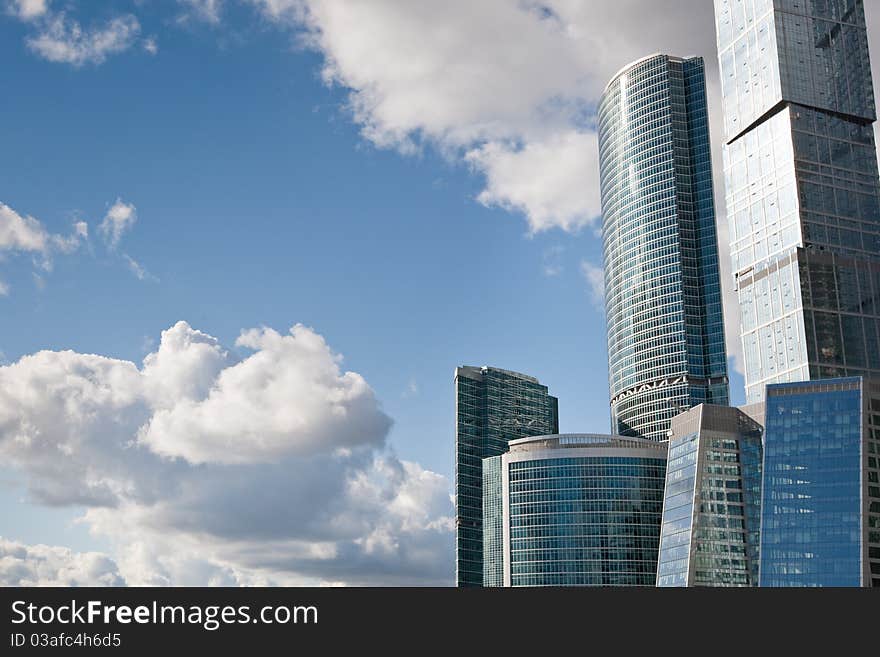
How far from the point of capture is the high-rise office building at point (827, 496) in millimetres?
183875

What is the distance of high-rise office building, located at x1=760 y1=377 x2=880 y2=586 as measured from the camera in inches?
7239

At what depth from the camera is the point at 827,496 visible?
189625 millimetres
